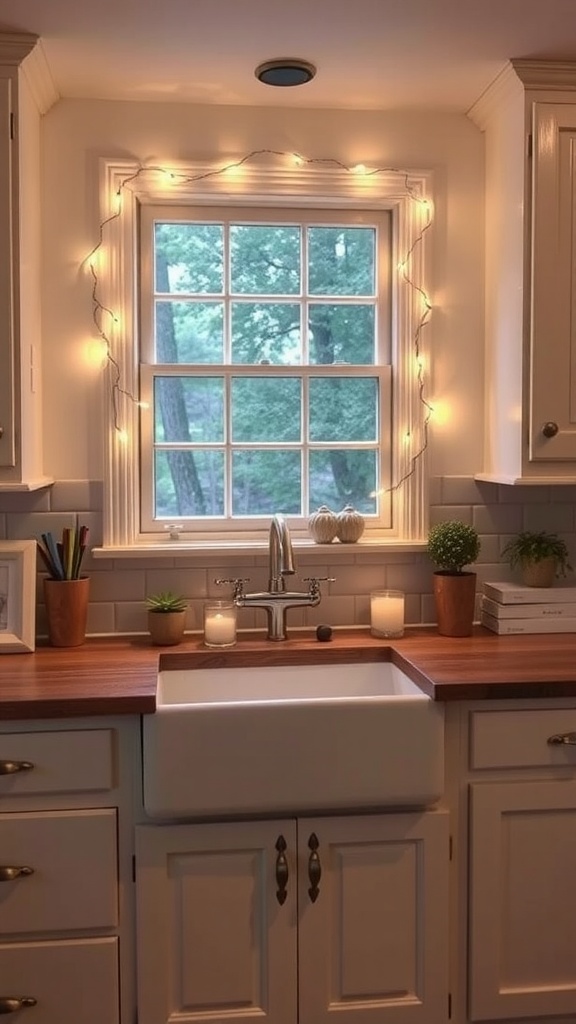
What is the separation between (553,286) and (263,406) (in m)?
0.85

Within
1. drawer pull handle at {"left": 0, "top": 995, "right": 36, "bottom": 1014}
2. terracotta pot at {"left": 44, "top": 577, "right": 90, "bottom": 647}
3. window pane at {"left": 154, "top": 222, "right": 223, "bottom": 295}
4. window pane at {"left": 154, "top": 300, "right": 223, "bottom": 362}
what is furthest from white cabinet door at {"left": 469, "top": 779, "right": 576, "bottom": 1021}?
window pane at {"left": 154, "top": 222, "right": 223, "bottom": 295}

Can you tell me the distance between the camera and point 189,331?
259cm

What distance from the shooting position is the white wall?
2451 mm

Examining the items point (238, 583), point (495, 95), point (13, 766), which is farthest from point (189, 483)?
point (495, 95)

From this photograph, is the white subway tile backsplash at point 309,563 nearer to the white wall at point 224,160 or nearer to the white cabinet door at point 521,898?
the white wall at point 224,160

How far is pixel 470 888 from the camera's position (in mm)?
2012

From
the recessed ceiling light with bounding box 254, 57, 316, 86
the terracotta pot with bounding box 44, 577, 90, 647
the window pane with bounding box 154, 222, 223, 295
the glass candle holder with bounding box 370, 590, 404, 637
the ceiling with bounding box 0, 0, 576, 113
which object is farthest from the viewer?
the window pane with bounding box 154, 222, 223, 295

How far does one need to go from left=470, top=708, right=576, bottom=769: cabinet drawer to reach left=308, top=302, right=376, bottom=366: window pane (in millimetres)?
1115

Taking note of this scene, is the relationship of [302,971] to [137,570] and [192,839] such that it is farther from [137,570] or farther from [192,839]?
[137,570]

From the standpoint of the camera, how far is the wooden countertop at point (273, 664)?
188cm

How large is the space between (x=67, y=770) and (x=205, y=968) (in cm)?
51

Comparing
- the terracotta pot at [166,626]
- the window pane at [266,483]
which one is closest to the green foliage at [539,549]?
the window pane at [266,483]

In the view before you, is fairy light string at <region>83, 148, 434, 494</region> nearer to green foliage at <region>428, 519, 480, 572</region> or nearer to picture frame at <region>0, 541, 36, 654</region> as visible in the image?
green foliage at <region>428, 519, 480, 572</region>

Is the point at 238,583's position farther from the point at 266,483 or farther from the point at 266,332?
the point at 266,332
